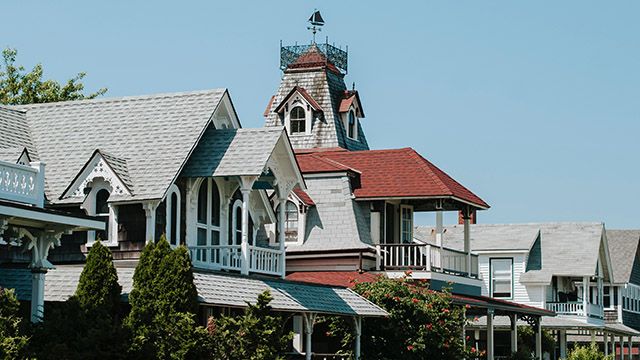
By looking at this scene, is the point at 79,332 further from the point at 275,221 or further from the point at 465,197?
the point at 465,197

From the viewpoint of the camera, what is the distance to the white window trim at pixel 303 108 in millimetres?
50875

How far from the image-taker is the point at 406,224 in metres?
44.8

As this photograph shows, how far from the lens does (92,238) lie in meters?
31.8

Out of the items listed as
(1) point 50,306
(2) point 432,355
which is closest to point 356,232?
(2) point 432,355

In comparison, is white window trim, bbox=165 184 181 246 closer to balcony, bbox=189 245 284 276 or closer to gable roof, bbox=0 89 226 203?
balcony, bbox=189 245 284 276

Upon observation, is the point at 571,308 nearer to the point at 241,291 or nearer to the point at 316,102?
the point at 316,102

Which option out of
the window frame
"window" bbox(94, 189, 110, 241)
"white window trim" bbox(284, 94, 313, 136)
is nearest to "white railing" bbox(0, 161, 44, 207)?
"window" bbox(94, 189, 110, 241)

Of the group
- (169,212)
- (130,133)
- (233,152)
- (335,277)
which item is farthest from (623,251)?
(169,212)

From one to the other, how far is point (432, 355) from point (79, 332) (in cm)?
1559

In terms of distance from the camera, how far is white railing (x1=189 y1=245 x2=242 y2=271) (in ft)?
106

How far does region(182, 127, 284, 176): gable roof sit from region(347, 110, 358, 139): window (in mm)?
19407

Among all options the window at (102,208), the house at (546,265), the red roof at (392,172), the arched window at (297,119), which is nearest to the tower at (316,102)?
the arched window at (297,119)

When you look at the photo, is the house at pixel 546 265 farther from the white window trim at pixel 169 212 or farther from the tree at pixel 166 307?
the tree at pixel 166 307

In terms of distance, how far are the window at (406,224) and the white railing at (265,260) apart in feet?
34.5
